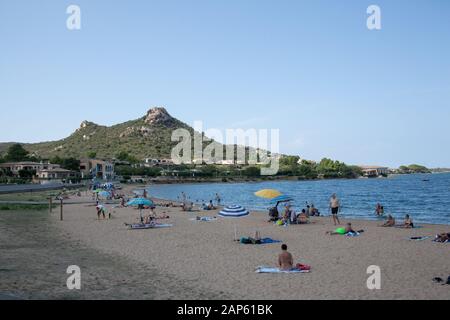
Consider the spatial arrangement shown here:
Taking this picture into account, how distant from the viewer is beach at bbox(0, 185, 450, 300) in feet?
33.2

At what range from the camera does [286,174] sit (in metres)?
190

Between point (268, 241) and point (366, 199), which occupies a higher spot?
point (268, 241)

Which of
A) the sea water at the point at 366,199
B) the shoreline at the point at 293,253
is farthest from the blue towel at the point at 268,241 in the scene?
the sea water at the point at 366,199

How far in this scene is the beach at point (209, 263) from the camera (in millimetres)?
10117

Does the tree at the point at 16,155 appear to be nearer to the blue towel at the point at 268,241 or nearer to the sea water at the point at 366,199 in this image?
the sea water at the point at 366,199

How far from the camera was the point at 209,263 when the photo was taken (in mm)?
13781

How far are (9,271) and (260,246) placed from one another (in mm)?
9021

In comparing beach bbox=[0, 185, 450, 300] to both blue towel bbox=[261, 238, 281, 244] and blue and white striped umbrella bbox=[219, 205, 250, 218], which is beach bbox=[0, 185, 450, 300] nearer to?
blue towel bbox=[261, 238, 281, 244]

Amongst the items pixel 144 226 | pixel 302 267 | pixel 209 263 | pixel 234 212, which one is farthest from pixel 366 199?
pixel 302 267

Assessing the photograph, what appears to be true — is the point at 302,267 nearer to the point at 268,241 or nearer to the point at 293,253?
the point at 293,253

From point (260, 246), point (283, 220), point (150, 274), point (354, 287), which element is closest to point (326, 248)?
point (260, 246)

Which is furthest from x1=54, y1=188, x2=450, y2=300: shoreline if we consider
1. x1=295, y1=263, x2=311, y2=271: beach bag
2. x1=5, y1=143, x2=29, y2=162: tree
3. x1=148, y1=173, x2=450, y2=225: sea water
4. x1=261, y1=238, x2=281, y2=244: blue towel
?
x1=5, y1=143, x2=29, y2=162: tree

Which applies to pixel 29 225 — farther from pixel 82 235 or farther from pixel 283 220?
pixel 283 220
